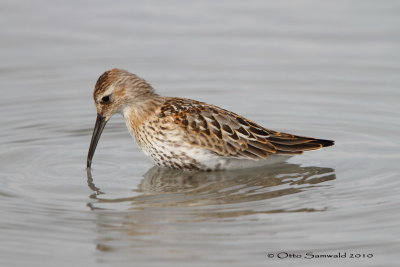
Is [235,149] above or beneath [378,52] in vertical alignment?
beneath

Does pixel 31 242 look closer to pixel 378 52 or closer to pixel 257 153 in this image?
pixel 257 153

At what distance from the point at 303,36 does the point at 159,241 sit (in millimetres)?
9240

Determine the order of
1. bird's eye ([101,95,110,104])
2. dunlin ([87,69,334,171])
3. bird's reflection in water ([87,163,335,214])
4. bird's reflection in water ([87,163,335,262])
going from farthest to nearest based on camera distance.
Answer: bird's eye ([101,95,110,104]) < dunlin ([87,69,334,171]) < bird's reflection in water ([87,163,335,214]) < bird's reflection in water ([87,163,335,262])

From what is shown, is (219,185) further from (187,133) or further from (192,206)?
(192,206)

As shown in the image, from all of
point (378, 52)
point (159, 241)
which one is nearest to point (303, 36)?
point (378, 52)

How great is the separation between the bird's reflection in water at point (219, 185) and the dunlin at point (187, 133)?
192mm

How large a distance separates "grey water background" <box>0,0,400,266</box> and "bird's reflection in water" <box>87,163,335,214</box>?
27 mm

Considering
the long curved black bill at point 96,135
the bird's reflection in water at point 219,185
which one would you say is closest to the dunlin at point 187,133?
the long curved black bill at point 96,135

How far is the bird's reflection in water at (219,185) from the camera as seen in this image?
10344 mm

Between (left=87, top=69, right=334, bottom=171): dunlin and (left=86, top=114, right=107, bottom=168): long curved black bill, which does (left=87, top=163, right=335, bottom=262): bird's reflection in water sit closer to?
(left=87, top=69, right=334, bottom=171): dunlin

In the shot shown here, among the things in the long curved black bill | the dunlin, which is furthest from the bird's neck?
the long curved black bill

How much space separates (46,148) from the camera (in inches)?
498

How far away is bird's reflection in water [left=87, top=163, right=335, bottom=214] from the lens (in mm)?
10344

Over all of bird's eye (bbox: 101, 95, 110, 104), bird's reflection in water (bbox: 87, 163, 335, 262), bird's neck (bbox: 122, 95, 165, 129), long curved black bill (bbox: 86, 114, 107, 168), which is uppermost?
bird's eye (bbox: 101, 95, 110, 104)
